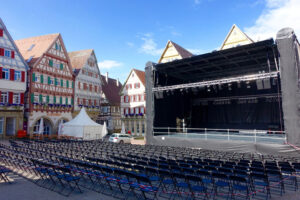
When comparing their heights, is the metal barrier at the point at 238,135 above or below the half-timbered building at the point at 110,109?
below

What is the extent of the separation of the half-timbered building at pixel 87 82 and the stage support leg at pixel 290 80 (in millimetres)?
21362

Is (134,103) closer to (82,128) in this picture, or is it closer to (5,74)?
(82,128)

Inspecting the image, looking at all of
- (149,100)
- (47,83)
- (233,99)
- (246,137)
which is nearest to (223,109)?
(233,99)

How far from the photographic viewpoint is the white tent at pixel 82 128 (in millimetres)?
19827

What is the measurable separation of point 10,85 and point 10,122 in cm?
350

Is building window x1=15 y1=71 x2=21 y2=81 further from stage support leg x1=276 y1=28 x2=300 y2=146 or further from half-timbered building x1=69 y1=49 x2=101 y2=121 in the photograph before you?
stage support leg x1=276 y1=28 x2=300 y2=146

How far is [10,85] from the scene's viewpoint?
1914cm

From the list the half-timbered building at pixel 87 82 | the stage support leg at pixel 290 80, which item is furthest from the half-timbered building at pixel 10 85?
the stage support leg at pixel 290 80

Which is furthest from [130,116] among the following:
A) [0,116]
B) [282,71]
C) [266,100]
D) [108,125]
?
[282,71]

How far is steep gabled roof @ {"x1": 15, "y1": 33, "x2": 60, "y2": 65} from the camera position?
22.5 m

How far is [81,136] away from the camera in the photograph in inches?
776

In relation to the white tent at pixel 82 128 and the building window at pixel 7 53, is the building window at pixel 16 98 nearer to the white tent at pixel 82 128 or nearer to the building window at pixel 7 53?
the building window at pixel 7 53

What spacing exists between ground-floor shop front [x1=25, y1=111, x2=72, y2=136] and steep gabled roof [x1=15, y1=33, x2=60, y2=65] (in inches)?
204

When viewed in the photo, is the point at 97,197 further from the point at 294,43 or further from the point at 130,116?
the point at 130,116
